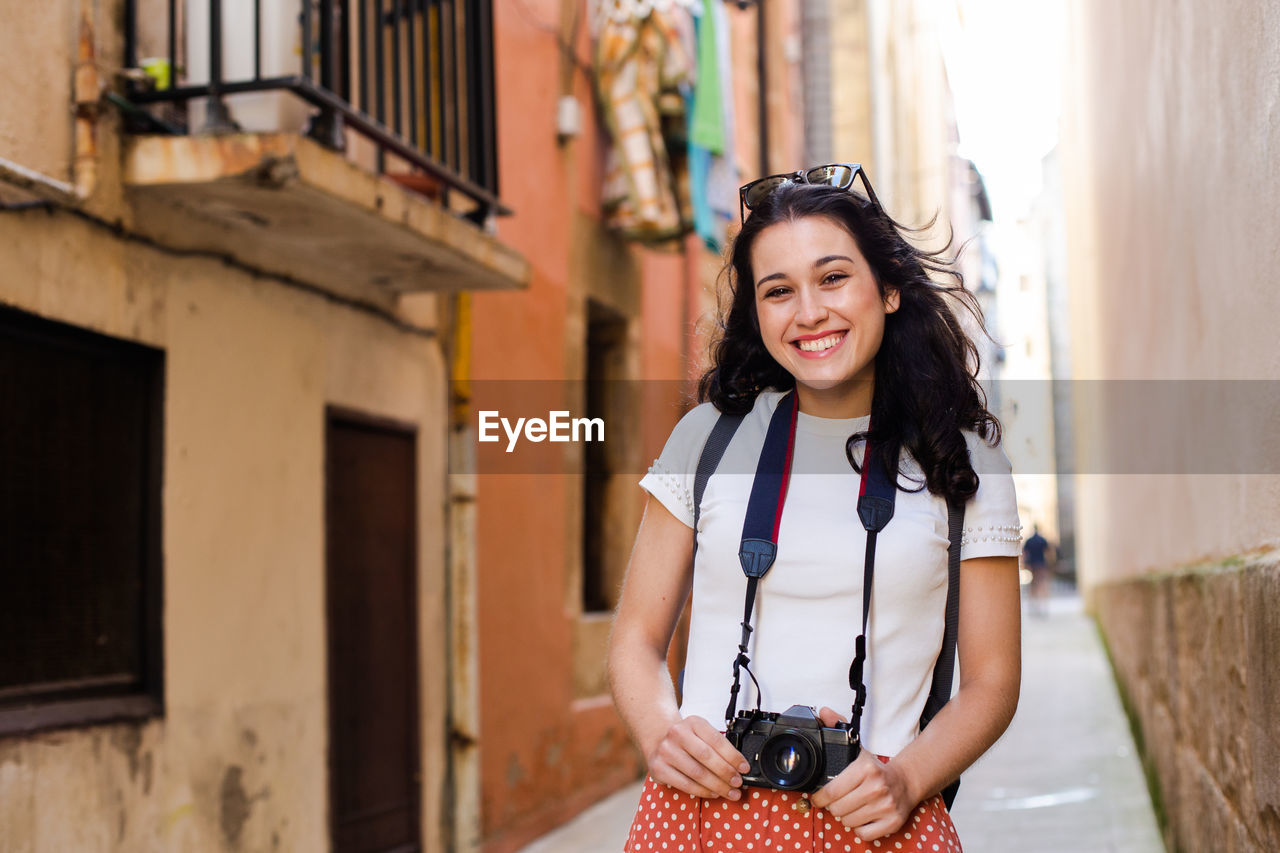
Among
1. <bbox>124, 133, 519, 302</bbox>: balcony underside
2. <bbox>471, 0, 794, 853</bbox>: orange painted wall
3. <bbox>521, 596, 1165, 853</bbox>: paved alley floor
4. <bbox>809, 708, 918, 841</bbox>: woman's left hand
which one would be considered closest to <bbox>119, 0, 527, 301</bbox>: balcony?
<bbox>124, 133, 519, 302</bbox>: balcony underside

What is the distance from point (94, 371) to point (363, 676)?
2.21m

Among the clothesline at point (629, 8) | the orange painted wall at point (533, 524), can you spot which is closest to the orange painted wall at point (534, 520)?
the orange painted wall at point (533, 524)

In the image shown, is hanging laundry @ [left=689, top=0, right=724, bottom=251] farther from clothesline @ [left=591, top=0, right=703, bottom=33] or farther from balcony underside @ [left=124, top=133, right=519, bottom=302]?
balcony underside @ [left=124, top=133, right=519, bottom=302]

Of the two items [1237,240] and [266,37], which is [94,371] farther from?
[1237,240]

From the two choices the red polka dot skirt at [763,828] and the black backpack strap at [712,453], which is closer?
the red polka dot skirt at [763,828]

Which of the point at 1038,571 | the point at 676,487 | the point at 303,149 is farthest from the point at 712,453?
the point at 1038,571

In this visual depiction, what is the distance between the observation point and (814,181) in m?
2.26

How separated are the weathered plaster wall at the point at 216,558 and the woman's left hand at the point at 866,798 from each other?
2.71 metres

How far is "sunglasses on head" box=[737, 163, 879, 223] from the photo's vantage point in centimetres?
225

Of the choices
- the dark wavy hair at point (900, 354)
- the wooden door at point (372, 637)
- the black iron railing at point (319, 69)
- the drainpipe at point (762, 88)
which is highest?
the drainpipe at point (762, 88)

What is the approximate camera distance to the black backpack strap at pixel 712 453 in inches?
85.7

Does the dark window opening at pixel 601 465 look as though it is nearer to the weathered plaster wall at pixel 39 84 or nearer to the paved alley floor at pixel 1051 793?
the paved alley floor at pixel 1051 793

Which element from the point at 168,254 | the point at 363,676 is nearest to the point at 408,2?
the point at 168,254

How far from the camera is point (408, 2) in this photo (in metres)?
5.69
